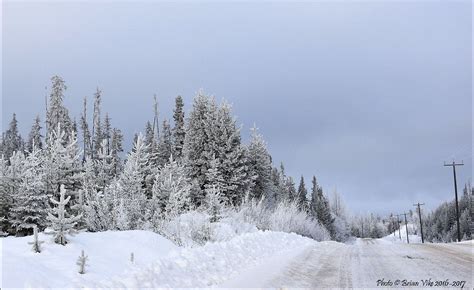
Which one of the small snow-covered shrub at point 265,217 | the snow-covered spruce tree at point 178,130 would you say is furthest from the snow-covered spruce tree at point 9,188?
the snow-covered spruce tree at point 178,130

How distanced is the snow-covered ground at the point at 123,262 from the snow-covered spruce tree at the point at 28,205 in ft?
13.4

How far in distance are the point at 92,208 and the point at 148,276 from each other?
405 inches

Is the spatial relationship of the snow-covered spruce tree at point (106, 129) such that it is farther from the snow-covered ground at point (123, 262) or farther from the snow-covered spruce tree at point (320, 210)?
the snow-covered ground at point (123, 262)

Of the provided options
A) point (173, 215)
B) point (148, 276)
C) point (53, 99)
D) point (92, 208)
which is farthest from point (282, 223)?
point (53, 99)

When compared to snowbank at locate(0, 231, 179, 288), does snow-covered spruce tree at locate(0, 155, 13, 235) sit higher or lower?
higher

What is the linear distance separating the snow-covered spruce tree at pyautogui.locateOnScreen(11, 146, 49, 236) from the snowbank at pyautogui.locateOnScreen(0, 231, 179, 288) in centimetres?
419

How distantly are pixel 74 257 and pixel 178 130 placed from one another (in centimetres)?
4630

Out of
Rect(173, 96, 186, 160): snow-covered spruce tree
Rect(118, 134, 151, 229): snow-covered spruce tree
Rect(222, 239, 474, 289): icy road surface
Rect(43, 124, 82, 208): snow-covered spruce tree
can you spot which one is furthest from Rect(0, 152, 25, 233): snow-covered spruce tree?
Rect(173, 96, 186, 160): snow-covered spruce tree

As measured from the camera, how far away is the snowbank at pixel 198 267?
8375 mm

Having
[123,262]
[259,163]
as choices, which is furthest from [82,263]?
[259,163]

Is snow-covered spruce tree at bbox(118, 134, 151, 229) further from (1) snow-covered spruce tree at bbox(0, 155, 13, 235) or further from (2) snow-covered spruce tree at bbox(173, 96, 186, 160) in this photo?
(2) snow-covered spruce tree at bbox(173, 96, 186, 160)

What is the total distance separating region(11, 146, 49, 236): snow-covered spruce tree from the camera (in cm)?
1652

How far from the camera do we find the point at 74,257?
10.5 metres

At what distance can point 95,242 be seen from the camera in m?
12.5
